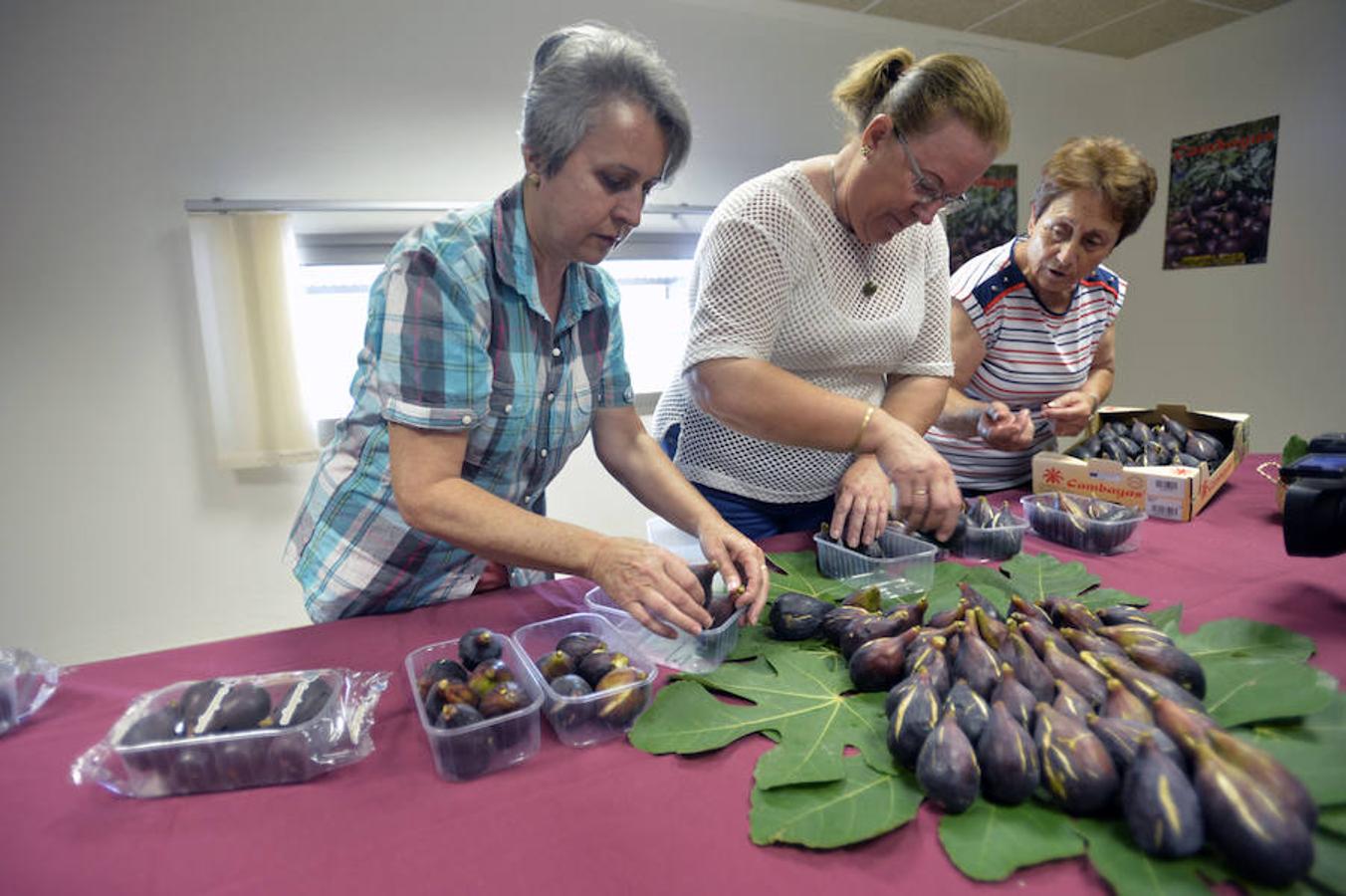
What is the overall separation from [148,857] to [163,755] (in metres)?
0.11

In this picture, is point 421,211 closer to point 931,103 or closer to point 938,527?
point 931,103

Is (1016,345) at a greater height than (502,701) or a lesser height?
greater

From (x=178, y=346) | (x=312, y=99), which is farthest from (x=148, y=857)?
(x=312, y=99)

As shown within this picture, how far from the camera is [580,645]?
0.99m

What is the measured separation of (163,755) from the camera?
0.78 m

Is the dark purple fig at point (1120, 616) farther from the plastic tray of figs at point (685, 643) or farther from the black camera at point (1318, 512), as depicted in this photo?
the plastic tray of figs at point (685, 643)

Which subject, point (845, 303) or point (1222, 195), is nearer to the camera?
point (845, 303)

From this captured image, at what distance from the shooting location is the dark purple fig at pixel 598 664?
920mm

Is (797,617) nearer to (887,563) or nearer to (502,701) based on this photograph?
(887,563)

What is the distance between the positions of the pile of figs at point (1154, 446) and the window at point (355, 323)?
1323 mm

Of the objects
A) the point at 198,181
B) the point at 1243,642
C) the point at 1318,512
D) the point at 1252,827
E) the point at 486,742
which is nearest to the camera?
the point at 1252,827

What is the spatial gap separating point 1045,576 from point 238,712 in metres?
1.32

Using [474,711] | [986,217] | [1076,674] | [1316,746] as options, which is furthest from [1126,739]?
[986,217]

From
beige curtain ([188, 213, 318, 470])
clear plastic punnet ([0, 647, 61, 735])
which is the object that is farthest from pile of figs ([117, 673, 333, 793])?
beige curtain ([188, 213, 318, 470])
